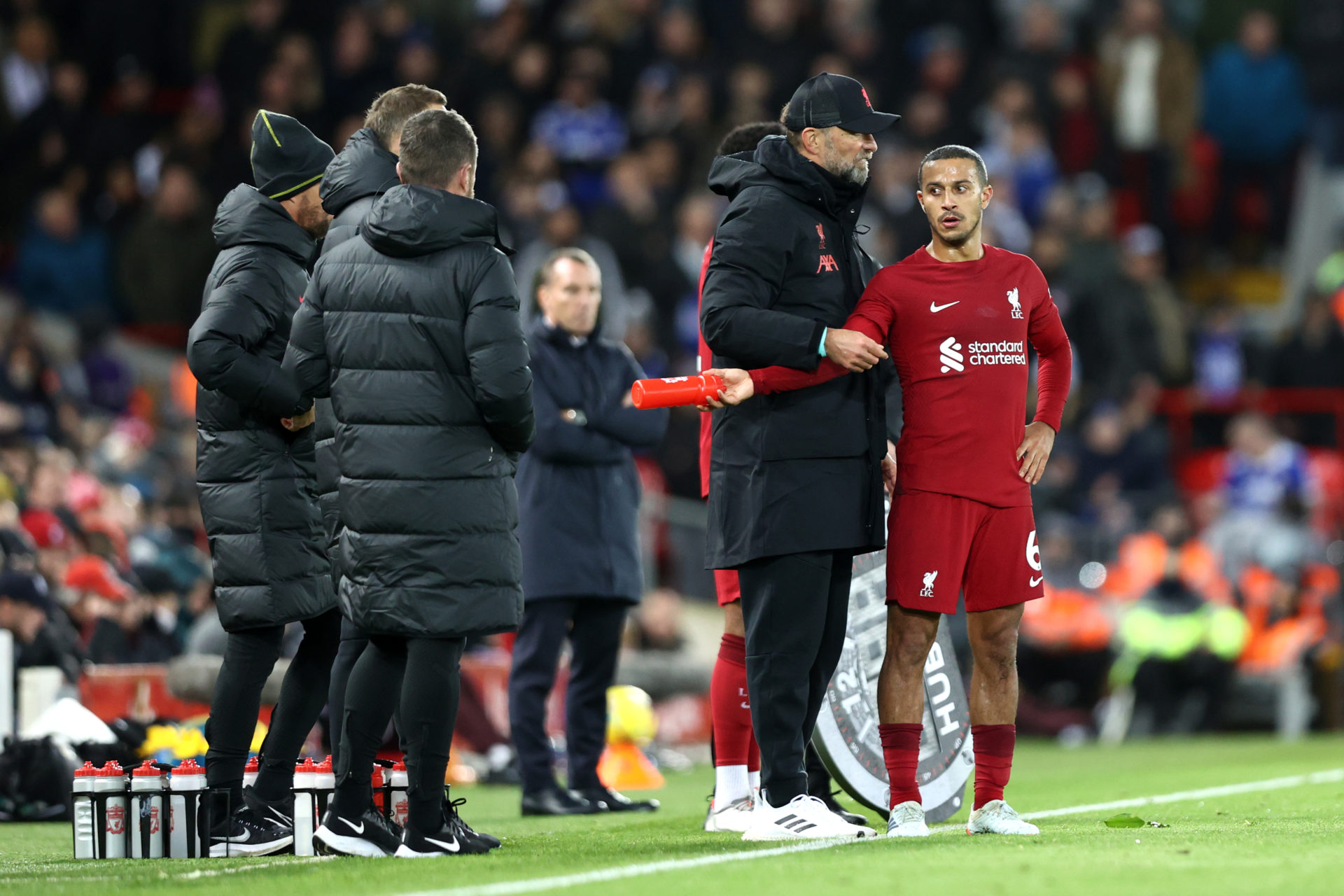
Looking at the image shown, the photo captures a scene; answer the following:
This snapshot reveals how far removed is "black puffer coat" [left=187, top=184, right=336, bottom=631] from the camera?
5.89 meters

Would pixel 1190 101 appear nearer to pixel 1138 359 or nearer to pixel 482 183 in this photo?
pixel 1138 359

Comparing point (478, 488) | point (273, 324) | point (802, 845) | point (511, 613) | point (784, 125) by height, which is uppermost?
point (784, 125)

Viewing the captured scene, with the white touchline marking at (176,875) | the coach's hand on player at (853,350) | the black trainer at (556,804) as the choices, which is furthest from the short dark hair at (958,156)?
the black trainer at (556,804)

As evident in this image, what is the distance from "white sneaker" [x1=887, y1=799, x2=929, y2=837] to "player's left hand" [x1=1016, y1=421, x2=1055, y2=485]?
1.05 metres

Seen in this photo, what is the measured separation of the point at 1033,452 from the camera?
19.4 ft

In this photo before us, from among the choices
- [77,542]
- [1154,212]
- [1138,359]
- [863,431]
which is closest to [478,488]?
[863,431]

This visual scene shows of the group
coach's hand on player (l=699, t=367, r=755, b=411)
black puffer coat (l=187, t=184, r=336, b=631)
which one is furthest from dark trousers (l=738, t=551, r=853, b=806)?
black puffer coat (l=187, t=184, r=336, b=631)

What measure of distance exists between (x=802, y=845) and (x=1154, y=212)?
43.5 ft

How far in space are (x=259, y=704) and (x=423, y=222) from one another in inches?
65.4

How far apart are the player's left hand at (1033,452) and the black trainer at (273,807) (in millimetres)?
2504

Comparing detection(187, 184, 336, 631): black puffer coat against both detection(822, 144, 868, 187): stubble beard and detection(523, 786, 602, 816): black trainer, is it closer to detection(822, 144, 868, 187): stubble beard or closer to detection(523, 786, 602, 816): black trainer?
detection(822, 144, 868, 187): stubble beard

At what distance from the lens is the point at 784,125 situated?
614 centimetres

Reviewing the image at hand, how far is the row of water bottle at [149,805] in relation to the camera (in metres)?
5.97

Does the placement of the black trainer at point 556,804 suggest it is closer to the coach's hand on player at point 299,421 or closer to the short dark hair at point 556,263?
the short dark hair at point 556,263
